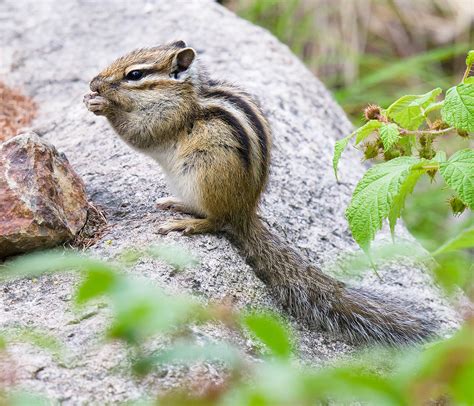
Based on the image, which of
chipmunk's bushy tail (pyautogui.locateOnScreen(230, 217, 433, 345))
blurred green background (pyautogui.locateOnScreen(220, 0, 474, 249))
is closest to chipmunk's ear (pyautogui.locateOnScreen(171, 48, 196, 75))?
chipmunk's bushy tail (pyautogui.locateOnScreen(230, 217, 433, 345))

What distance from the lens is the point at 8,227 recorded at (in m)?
2.53

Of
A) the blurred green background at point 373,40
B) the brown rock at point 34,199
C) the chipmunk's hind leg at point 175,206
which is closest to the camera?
the brown rock at point 34,199

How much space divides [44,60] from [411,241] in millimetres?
2169

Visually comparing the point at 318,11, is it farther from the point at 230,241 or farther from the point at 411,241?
the point at 230,241

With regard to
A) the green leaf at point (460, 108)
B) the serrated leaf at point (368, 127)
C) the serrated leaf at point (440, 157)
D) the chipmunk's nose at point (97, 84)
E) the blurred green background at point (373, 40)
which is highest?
the green leaf at point (460, 108)

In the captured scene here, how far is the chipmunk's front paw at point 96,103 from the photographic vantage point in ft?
10.1

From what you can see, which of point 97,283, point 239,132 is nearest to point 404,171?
point 239,132

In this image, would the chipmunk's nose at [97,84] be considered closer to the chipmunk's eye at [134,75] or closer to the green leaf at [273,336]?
the chipmunk's eye at [134,75]

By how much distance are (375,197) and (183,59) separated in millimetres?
1213

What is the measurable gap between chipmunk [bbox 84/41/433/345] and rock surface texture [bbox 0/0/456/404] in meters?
0.07

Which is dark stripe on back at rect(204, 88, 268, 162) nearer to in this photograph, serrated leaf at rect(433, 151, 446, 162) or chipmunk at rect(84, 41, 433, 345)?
chipmunk at rect(84, 41, 433, 345)

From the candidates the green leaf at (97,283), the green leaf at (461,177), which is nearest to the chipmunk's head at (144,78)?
the green leaf at (461,177)

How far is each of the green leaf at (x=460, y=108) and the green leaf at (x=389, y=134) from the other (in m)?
0.14

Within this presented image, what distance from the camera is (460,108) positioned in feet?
6.96
